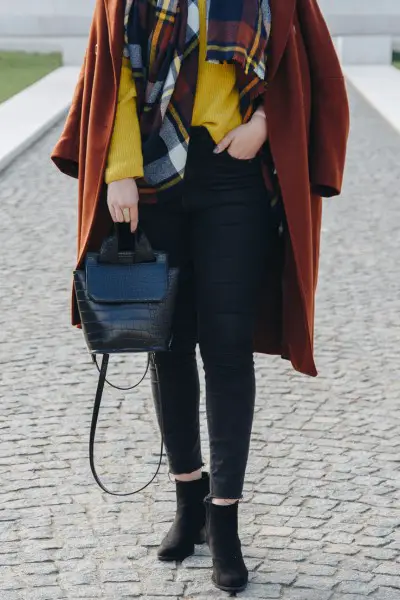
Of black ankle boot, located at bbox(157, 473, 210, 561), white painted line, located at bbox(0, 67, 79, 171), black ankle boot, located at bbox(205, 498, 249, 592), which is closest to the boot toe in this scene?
black ankle boot, located at bbox(205, 498, 249, 592)

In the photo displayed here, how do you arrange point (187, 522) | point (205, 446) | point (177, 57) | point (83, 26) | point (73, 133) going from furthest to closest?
point (83, 26)
point (205, 446)
point (187, 522)
point (73, 133)
point (177, 57)

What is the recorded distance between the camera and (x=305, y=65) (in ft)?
9.57

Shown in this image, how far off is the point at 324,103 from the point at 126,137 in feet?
1.56

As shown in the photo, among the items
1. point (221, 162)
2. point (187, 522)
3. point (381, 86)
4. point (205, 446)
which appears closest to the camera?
point (221, 162)

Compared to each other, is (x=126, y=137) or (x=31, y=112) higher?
(x=126, y=137)

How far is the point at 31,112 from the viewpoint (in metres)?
14.2

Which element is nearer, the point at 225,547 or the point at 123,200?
the point at 123,200

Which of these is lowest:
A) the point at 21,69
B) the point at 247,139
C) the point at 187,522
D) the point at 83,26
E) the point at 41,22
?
the point at 41,22

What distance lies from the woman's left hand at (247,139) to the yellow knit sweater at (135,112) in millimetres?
31

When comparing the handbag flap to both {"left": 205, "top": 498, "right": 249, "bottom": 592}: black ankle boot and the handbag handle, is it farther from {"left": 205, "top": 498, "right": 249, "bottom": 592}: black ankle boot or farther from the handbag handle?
{"left": 205, "top": 498, "right": 249, "bottom": 592}: black ankle boot

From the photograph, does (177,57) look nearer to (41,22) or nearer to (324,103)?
(324,103)

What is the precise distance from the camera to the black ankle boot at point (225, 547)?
304 centimetres

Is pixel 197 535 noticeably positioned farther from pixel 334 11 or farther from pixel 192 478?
pixel 334 11

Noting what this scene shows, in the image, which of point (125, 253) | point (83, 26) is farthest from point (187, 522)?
point (83, 26)
